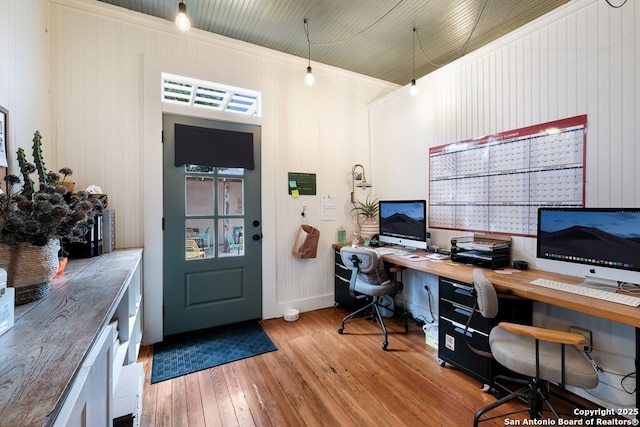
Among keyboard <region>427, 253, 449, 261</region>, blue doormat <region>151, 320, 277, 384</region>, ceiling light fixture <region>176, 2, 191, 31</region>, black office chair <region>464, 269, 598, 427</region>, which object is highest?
ceiling light fixture <region>176, 2, 191, 31</region>

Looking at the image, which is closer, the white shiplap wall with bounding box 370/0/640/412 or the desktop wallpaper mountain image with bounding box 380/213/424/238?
the white shiplap wall with bounding box 370/0/640/412

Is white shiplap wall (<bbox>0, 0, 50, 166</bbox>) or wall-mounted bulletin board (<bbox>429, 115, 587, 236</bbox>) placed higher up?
white shiplap wall (<bbox>0, 0, 50, 166</bbox>)

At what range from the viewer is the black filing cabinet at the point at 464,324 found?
6.31 feet

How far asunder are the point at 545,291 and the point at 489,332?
0.47 metres

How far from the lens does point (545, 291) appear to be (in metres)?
1.65

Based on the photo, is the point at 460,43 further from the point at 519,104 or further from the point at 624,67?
the point at 624,67

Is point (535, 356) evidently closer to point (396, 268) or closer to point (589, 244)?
point (589, 244)

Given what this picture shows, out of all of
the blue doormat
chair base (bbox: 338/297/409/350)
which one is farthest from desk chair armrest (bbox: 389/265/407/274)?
the blue doormat

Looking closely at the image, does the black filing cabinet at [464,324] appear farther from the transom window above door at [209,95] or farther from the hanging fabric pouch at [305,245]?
the transom window above door at [209,95]

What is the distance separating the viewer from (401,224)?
294 centimetres

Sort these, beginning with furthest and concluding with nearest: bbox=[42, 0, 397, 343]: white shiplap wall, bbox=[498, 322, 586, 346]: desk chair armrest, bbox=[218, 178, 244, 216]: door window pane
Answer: bbox=[218, 178, 244, 216]: door window pane → bbox=[42, 0, 397, 343]: white shiplap wall → bbox=[498, 322, 586, 346]: desk chair armrest

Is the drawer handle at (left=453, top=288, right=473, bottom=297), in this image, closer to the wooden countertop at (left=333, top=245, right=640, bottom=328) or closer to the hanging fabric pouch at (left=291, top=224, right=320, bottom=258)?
the wooden countertop at (left=333, top=245, right=640, bottom=328)

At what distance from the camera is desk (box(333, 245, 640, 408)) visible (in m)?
1.36

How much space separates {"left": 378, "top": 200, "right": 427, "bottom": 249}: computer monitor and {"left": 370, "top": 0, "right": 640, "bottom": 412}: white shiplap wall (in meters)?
0.35
